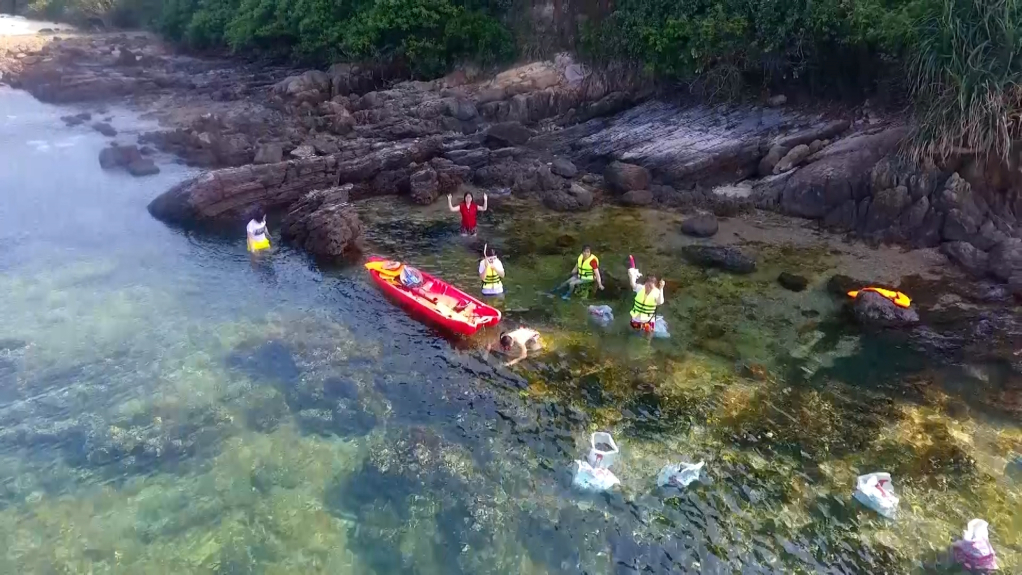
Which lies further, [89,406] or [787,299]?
[787,299]

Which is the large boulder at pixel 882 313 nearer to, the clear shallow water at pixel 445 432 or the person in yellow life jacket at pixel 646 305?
the clear shallow water at pixel 445 432

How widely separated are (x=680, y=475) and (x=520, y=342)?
185 inches

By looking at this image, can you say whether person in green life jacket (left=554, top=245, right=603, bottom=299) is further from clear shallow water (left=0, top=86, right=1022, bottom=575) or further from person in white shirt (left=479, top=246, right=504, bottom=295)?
person in white shirt (left=479, top=246, right=504, bottom=295)

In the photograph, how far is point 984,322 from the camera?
1564 cm

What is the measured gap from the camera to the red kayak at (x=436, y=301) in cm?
1560

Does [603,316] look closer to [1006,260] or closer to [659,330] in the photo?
[659,330]

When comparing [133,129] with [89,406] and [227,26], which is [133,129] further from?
[89,406]

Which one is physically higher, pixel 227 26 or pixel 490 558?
pixel 227 26

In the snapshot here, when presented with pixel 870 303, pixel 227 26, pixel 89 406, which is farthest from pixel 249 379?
pixel 227 26

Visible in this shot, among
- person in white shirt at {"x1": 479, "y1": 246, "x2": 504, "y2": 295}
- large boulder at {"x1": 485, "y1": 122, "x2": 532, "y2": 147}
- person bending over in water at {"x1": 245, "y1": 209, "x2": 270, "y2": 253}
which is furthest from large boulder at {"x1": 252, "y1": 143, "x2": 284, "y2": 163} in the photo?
person in white shirt at {"x1": 479, "y1": 246, "x2": 504, "y2": 295}

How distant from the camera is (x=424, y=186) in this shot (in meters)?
23.4

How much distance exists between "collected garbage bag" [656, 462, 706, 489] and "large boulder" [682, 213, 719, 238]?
10311mm

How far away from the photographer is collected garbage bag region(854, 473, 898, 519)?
420 inches

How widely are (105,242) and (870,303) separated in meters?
21.4
